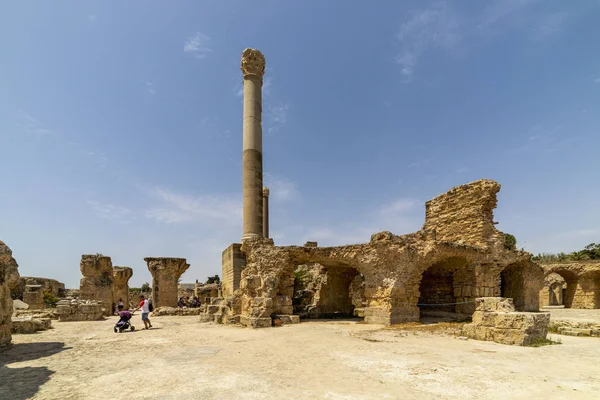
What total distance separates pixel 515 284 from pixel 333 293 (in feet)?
31.4

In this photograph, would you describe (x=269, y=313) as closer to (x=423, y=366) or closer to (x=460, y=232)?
(x=423, y=366)

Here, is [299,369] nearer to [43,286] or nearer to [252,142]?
[252,142]

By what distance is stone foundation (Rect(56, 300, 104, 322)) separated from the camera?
15234 millimetres

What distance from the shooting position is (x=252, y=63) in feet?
61.1

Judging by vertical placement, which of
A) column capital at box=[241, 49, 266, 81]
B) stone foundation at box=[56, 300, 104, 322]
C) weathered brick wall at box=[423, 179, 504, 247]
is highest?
column capital at box=[241, 49, 266, 81]

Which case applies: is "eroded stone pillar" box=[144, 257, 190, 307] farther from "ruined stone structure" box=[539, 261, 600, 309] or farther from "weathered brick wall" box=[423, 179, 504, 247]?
"ruined stone structure" box=[539, 261, 600, 309]

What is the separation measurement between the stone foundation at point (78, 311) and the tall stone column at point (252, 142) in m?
7.70

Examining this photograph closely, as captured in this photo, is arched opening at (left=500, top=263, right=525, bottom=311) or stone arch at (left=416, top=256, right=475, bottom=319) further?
arched opening at (left=500, top=263, right=525, bottom=311)

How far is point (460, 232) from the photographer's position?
1636 cm

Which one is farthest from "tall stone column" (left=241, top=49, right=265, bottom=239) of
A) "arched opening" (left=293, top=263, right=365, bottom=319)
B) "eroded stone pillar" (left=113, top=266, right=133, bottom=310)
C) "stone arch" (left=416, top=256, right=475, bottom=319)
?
"eroded stone pillar" (left=113, top=266, right=133, bottom=310)

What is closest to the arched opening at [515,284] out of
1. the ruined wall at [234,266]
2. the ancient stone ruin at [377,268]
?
the ancient stone ruin at [377,268]

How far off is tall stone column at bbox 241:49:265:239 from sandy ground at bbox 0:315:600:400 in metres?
8.89

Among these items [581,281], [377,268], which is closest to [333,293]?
[377,268]

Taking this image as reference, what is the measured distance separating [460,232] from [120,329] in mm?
14785
